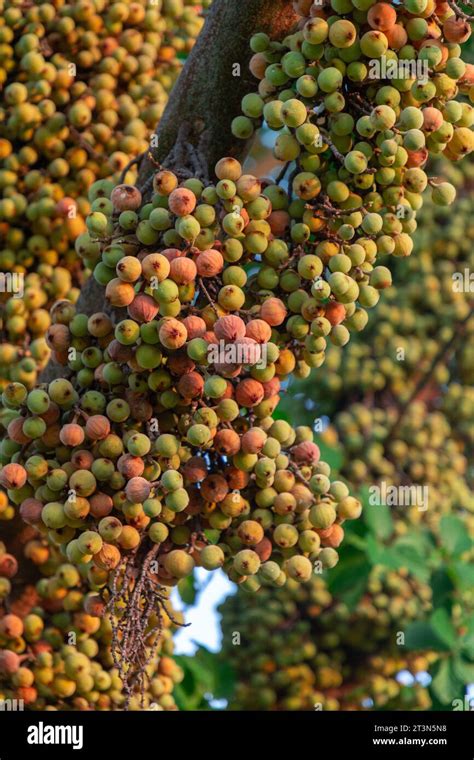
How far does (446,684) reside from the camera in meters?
2.72

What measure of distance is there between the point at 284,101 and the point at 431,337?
2460mm

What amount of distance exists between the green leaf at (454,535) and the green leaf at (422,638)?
24cm

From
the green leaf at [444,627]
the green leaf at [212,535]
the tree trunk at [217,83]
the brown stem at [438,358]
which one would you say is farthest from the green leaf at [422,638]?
the tree trunk at [217,83]

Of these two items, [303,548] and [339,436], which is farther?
[339,436]

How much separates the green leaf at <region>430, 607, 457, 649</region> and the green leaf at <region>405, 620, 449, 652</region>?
0.04 metres

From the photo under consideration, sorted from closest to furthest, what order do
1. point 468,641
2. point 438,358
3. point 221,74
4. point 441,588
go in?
1. point 221,74
2. point 468,641
3. point 441,588
4. point 438,358

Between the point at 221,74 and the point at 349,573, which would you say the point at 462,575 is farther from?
the point at 221,74

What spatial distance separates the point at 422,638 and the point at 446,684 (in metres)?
0.15

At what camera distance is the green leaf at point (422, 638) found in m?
2.77

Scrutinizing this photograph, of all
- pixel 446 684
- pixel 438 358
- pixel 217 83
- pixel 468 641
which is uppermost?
pixel 217 83

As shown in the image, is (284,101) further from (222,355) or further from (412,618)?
(412,618)

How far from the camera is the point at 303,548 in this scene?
151 centimetres

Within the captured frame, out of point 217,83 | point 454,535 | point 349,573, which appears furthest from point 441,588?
point 217,83
